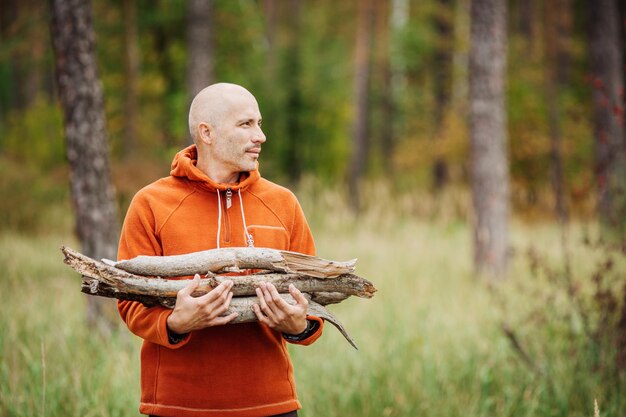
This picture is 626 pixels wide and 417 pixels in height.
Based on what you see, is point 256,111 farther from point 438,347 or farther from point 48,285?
point 48,285

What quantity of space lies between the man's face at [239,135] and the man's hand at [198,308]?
Answer: 46 cm

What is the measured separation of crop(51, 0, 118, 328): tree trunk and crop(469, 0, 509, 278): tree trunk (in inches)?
193

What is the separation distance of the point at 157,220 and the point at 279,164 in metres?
15.9

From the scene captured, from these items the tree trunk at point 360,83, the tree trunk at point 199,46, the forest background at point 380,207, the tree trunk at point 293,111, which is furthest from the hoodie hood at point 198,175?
the tree trunk at point 293,111

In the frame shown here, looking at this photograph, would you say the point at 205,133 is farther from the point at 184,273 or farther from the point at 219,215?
the point at 184,273

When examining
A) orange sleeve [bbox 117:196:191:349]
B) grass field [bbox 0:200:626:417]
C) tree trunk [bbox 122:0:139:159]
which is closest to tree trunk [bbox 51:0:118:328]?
grass field [bbox 0:200:626:417]

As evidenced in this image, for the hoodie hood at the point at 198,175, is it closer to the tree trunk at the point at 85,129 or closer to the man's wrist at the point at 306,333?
the man's wrist at the point at 306,333

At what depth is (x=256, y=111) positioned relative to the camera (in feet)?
7.62

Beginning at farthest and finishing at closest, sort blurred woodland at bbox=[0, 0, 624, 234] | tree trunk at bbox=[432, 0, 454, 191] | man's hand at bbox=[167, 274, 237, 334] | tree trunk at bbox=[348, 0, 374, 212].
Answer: tree trunk at bbox=[432, 0, 454, 191], tree trunk at bbox=[348, 0, 374, 212], blurred woodland at bbox=[0, 0, 624, 234], man's hand at bbox=[167, 274, 237, 334]

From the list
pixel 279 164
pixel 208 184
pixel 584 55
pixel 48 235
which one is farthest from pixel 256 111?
pixel 584 55

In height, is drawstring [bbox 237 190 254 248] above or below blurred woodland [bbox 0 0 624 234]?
below

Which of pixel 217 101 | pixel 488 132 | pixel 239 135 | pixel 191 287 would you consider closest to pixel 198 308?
pixel 191 287

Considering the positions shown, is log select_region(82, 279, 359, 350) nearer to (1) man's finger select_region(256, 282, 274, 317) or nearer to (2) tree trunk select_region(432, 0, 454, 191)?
(1) man's finger select_region(256, 282, 274, 317)

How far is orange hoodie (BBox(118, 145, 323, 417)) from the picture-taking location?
2246mm
